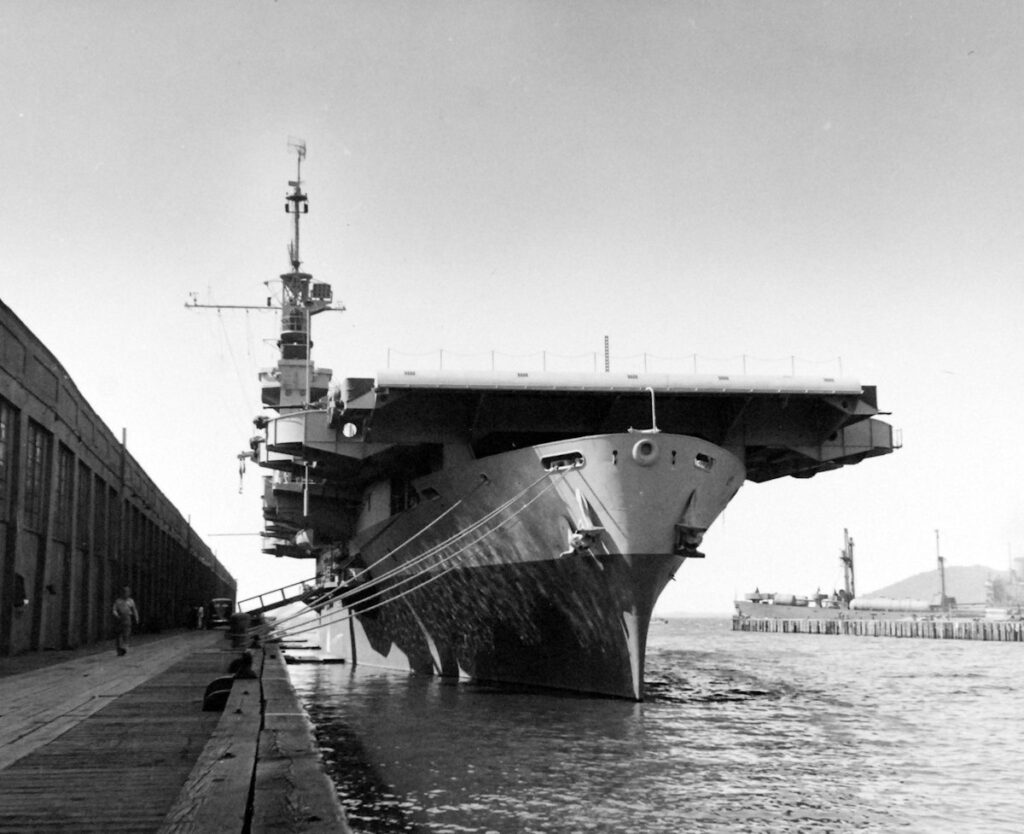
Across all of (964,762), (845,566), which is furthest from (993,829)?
(845,566)

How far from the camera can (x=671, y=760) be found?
11727mm

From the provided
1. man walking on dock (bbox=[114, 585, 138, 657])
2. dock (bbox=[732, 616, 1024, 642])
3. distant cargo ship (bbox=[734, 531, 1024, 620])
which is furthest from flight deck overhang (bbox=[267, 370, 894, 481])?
distant cargo ship (bbox=[734, 531, 1024, 620])

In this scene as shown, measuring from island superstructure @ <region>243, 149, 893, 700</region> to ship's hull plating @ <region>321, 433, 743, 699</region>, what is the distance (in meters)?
0.03

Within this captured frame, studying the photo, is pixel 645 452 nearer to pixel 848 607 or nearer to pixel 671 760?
pixel 671 760

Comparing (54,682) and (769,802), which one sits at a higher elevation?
(54,682)

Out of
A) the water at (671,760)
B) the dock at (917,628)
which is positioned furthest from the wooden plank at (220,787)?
the dock at (917,628)

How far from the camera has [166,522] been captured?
4388 cm

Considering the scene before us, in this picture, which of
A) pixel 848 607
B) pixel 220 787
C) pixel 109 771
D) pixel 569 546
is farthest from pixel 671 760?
pixel 848 607

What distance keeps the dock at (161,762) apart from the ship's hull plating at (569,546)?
5.67m

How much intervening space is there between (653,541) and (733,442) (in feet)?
12.1

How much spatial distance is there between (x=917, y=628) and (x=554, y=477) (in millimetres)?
65901

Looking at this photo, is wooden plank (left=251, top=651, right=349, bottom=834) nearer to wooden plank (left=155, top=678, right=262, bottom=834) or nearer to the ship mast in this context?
wooden plank (left=155, top=678, right=262, bottom=834)

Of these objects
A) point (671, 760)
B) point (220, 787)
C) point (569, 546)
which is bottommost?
point (671, 760)

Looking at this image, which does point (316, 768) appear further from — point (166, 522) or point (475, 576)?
point (166, 522)
